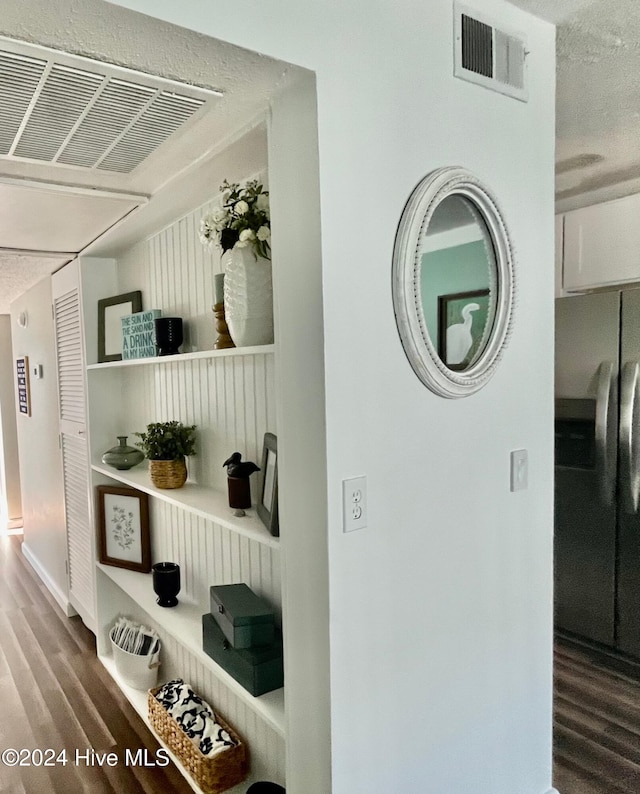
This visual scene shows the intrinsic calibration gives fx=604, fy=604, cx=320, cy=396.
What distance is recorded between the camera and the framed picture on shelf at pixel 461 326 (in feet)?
4.97

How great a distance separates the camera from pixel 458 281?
1.55 metres

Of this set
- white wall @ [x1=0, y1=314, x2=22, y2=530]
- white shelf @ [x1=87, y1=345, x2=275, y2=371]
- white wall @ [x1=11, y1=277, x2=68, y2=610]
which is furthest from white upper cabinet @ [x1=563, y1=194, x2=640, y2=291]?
white wall @ [x1=0, y1=314, x2=22, y2=530]

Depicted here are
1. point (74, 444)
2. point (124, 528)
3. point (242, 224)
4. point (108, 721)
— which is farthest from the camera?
point (74, 444)

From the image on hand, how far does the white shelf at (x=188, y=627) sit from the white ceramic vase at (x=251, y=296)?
0.99 metres

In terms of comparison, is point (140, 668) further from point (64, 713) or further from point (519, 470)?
point (519, 470)

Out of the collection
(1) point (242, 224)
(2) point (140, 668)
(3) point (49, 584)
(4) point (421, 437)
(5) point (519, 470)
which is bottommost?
(3) point (49, 584)

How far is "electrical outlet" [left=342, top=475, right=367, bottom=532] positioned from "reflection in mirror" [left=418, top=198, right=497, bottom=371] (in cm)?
40

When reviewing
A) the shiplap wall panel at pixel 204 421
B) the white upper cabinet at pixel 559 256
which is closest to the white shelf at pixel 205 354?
the shiplap wall panel at pixel 204 421

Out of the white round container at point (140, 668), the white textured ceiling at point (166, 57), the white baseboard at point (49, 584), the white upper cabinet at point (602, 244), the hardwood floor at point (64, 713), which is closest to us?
the white textured ceiling at point (166, 57)

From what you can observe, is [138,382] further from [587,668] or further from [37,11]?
[587,668]

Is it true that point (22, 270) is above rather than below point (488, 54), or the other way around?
below

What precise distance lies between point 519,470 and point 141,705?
6.72 feet

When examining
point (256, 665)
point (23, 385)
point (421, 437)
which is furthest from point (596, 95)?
point (23, 385)

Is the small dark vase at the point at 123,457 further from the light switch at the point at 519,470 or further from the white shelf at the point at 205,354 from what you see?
the light switch at the point at 519,470
